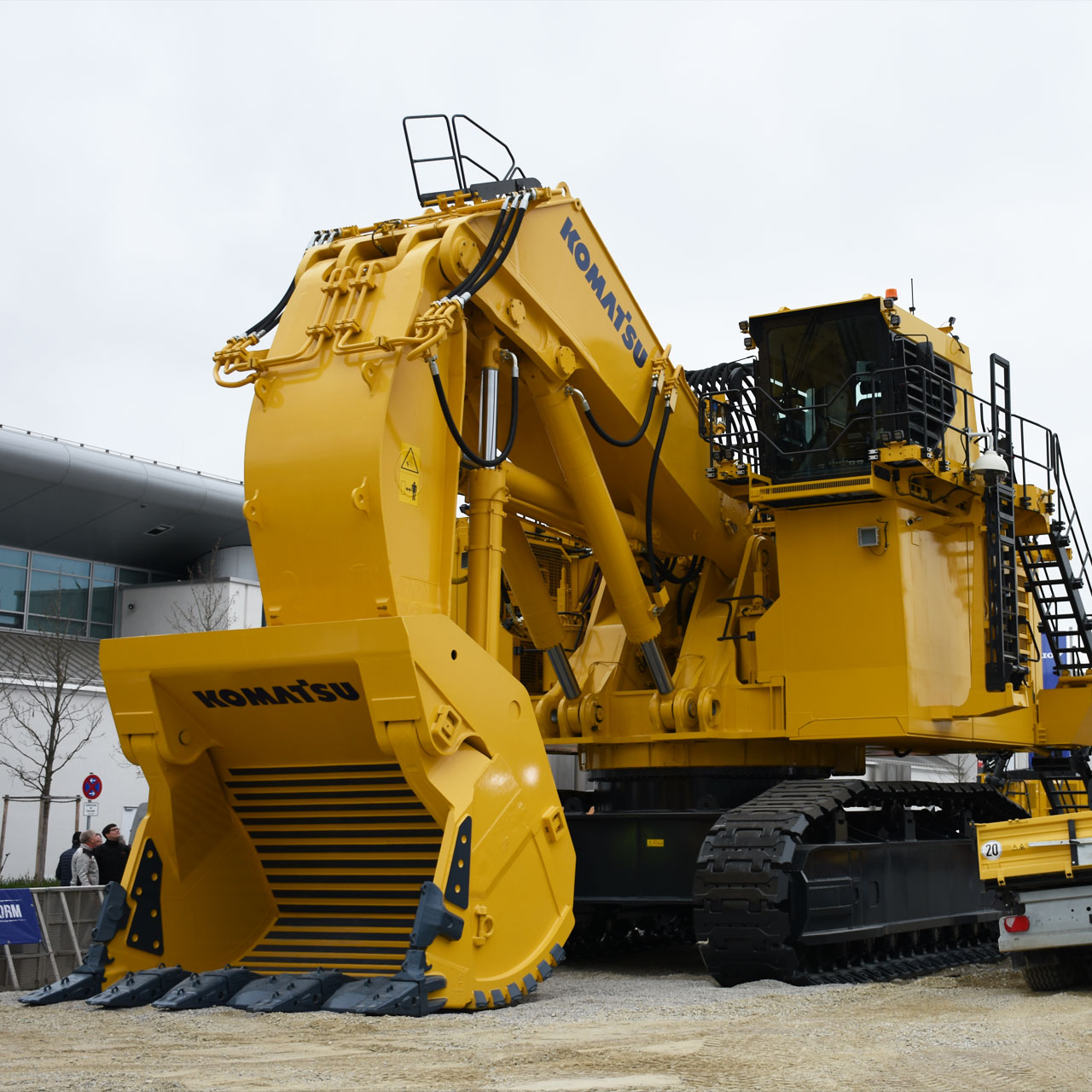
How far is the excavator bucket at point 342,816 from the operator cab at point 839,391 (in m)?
4.04

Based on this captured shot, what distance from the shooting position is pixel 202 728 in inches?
361

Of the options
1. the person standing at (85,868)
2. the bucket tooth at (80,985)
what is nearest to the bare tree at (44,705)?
the person standing at (85,868)

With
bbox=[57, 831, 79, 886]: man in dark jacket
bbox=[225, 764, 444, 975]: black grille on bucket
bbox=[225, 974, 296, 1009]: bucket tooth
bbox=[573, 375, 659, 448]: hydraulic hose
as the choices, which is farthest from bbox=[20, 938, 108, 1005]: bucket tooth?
bbox=[57, 831, 79, 886]: man in dark jacket

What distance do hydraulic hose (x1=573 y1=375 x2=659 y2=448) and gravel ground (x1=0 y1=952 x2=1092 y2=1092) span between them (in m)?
4.20

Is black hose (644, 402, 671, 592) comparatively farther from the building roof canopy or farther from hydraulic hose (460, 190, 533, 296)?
the building roof canopy

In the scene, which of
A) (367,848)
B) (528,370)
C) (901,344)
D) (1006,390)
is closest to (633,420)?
(528,370)

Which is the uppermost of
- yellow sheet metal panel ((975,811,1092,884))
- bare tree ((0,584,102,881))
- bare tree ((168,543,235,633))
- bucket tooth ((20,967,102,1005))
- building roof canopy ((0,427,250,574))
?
building roof canopy ((0,427,250,574))

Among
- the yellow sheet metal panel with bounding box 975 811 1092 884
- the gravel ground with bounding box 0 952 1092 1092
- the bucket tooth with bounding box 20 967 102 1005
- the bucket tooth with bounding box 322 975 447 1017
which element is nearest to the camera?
the gravel ground with bounding box 0 952 1092 1092

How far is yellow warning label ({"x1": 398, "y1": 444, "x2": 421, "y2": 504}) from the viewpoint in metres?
8.94

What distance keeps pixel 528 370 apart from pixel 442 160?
1.60m

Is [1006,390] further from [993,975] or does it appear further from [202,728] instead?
[202,728]

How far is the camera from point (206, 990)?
8.19m

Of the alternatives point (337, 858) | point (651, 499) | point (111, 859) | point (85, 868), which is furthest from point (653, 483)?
point (85, 868)

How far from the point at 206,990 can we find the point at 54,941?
3532mm
